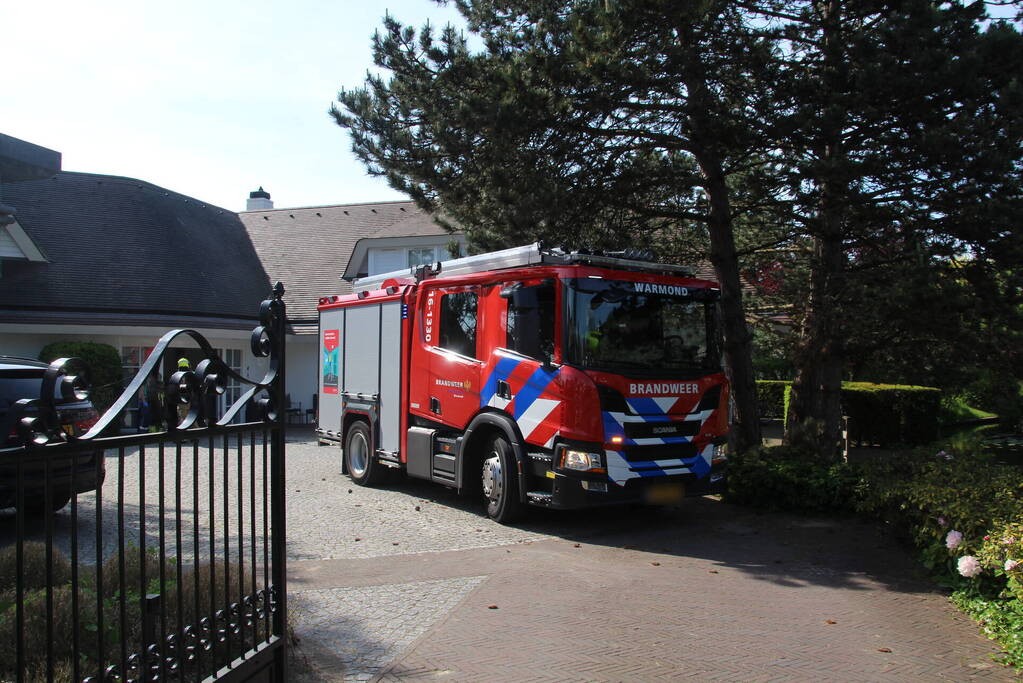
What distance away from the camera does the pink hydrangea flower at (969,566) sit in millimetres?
5578

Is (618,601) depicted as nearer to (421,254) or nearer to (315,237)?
(421,254)

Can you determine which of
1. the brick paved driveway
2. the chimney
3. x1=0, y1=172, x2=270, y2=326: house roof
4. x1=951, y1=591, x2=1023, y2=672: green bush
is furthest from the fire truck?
the chimney

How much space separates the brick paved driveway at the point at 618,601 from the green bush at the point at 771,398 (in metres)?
13.9

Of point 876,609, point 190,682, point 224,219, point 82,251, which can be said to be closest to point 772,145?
point 876,609

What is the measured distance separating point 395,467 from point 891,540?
6.19 meters

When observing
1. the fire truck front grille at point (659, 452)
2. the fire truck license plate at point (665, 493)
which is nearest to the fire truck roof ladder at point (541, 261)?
the fire truck front grille at point (659, 452)

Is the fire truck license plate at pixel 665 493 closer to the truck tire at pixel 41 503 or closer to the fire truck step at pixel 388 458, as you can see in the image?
the fire truck step at pixel 388 458

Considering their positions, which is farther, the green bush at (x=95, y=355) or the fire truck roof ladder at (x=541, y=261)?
the green bush at (x=95, y=355)

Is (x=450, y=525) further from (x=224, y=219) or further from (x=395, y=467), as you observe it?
(x=224, y=219)

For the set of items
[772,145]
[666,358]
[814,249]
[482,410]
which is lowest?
[482,410]

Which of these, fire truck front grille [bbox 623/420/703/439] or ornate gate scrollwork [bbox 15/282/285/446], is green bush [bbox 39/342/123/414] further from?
ornate gate scrollwork [bbox 15/282/285/446]

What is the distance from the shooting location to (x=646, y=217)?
468 inches

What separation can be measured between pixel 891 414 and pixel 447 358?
12898mm

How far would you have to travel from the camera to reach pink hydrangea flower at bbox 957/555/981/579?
18.3 feet
